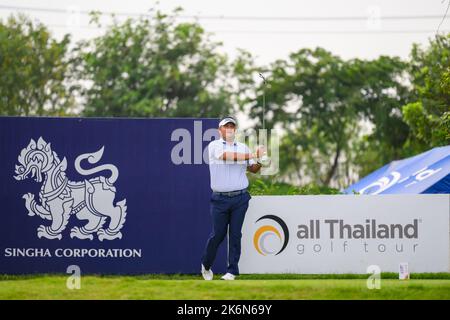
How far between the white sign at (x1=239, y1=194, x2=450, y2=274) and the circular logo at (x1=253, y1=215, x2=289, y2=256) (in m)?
0.01

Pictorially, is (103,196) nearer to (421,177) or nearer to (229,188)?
(229,188)

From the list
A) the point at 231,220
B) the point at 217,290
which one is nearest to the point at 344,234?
the point at 231,220

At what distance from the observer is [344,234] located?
41.2ft

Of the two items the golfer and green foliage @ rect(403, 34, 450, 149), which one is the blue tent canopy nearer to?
green foliage @ rect(403, 34, 450, 149)

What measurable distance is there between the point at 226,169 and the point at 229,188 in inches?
9.7

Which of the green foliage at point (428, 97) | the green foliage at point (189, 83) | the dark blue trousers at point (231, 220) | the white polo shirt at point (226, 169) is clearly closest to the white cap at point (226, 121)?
the white polo shirt at point (226, 169)

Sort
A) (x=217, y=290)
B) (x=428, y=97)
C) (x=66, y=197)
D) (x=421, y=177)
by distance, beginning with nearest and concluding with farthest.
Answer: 1. (x=217, y=290)
2. (x=66, y=197)
3. (x=421, y=177)
4. (x=428, y=97)

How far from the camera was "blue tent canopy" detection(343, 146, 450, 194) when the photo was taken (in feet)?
53.4

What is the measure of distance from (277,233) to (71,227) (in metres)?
2.93

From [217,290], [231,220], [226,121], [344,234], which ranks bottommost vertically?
[217,290]

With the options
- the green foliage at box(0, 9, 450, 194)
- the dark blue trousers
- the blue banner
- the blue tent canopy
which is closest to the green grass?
the dark blue trousers

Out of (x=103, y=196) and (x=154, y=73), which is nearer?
(x=103, y=196)

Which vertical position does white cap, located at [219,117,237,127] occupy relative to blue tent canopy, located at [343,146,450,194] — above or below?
above
